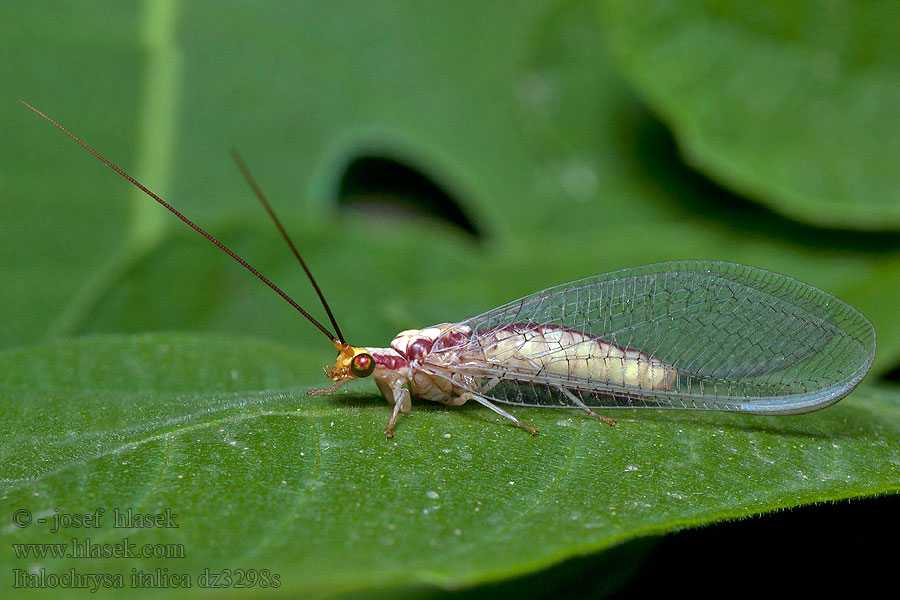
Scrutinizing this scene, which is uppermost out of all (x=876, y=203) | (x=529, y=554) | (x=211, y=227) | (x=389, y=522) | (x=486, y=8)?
(x=486, y=8)

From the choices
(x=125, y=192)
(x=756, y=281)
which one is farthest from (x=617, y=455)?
(x=125, y=192)

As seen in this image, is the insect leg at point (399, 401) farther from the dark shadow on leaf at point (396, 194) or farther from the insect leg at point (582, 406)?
the dark shadow on leaf at point (396, 194)

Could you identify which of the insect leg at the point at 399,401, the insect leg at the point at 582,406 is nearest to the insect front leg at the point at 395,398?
the insect leg at the point at 399,401

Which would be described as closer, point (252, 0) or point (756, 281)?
point (756, 281)

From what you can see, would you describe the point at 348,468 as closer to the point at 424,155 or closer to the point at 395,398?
the point at 395,398

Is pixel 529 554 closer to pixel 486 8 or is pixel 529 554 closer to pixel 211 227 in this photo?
pixel 211 227

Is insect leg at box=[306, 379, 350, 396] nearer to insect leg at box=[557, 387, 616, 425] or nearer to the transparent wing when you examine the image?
the transparent wing

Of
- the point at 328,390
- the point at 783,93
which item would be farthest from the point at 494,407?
the point at 783,93
